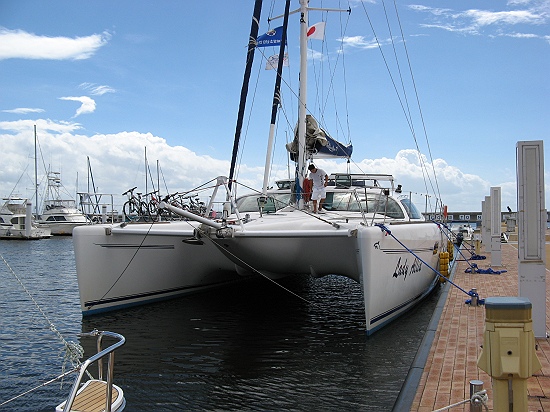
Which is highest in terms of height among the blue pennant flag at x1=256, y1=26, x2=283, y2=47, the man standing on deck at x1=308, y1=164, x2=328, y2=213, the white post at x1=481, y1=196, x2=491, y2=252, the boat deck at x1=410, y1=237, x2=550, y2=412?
the blue pennant flag at x1=256, y1=26, x2=283, y2=47

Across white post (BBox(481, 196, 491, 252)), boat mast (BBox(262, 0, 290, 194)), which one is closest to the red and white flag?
boat mast (BBox(262, 0, 290, 194))

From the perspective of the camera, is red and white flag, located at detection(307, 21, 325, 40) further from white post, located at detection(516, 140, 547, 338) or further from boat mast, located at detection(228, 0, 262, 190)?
white post, located at detection(516, 140, 547, 338)

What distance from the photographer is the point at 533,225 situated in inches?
247

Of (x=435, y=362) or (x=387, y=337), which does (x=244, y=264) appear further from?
(x=435, y=362)

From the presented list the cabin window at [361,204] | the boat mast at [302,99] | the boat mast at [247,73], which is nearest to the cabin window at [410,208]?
the cabin window at [361,204]

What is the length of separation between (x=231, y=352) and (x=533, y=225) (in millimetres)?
Result: 3886

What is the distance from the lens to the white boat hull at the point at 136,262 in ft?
29.8

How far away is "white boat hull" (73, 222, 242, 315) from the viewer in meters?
9.07

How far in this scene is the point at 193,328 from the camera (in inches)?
339

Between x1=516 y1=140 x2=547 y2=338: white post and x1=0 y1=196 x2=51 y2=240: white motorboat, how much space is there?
139 feet

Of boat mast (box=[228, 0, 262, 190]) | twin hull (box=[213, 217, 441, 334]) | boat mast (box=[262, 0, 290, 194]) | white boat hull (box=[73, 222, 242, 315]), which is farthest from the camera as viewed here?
boat mast (box=[262, 0, 290, 194])

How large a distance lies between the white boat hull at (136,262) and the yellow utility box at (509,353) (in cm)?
618

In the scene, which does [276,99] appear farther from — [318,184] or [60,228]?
[60,228]

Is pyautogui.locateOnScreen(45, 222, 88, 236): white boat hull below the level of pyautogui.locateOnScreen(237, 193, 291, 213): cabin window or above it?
below
